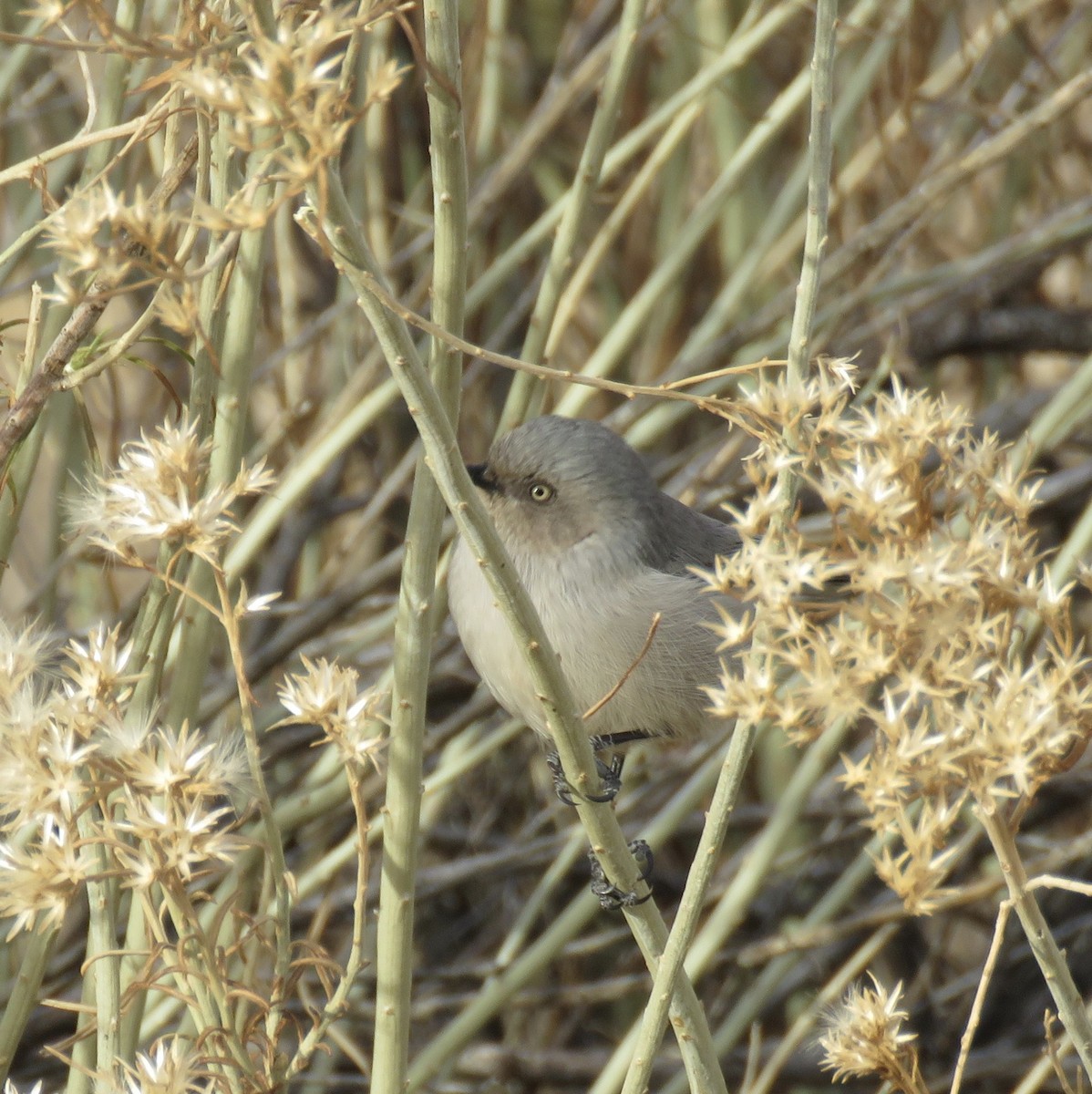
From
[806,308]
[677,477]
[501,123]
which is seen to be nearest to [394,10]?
[806,308]

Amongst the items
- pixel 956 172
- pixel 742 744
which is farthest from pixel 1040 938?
pixel 956 172

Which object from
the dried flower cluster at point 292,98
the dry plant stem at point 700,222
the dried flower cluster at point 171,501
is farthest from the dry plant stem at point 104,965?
the dry plant stem at point 700,222

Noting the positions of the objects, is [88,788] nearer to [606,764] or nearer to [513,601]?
[513,601]

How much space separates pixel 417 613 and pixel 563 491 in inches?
33.2

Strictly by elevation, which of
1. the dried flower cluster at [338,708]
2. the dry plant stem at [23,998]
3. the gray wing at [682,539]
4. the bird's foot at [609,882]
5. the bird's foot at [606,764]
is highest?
the dried flower cluster at [338,708]

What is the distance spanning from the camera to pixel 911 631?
1.10 metres

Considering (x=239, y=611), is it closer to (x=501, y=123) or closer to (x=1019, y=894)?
(x=1019, y=894)

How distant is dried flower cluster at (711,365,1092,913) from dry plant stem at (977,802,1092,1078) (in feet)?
0.14

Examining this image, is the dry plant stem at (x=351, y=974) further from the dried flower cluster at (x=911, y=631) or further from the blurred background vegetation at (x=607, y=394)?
the blurred background vegetation at (x=607, y=394)

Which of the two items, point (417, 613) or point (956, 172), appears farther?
point (956, 172)

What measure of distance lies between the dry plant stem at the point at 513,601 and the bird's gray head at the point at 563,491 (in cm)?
105

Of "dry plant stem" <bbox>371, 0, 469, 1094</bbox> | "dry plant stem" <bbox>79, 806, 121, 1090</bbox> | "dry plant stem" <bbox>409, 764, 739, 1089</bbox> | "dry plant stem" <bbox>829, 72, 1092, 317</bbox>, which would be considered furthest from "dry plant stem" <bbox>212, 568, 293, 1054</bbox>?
"dry plant stem" <bbox>829, 72, 1092, 317</bbox>

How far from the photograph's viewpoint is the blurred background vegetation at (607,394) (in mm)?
3008

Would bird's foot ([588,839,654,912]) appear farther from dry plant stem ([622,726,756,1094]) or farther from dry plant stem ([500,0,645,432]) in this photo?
dry plant stem ([500,0,645,432])
